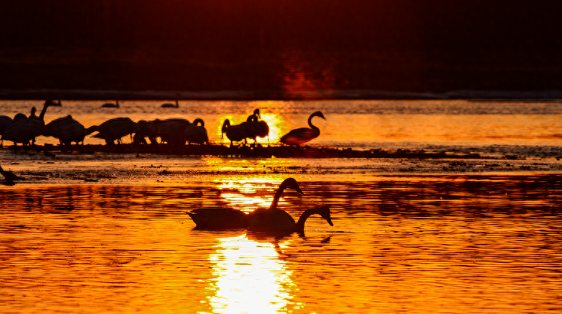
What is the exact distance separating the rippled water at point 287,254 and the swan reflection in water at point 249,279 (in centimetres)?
3

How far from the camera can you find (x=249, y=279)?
486 inches

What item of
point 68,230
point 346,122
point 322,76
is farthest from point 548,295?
point 322,76

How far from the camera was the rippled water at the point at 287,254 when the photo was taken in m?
11.1

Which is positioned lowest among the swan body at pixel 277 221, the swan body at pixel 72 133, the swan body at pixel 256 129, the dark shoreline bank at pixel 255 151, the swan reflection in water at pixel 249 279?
the swan reflection in water at pixel 249 279

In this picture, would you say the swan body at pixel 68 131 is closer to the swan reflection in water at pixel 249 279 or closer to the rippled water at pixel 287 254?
the rippled water at pixel 287 254

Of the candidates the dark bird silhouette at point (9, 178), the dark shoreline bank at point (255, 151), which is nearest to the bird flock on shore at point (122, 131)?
the dark shoreline bank at point (255, 151)

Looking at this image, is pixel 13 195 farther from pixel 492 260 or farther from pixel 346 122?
pixel 346 122

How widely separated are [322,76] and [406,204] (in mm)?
128169

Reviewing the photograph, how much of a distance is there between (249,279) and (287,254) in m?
2.08

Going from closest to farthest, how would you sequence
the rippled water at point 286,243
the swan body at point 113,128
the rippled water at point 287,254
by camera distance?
the rippled water at point 287,254 < the rippled water at point 286,243 < the swan body at point 113,128

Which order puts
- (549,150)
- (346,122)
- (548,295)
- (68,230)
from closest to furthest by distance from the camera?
(548,295)
(68,230)
(549,150)
(346,122)

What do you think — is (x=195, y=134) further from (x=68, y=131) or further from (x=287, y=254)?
(x=287, y=254)

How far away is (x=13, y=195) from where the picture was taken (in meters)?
21.2

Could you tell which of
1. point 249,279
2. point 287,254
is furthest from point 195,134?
point 249,279
